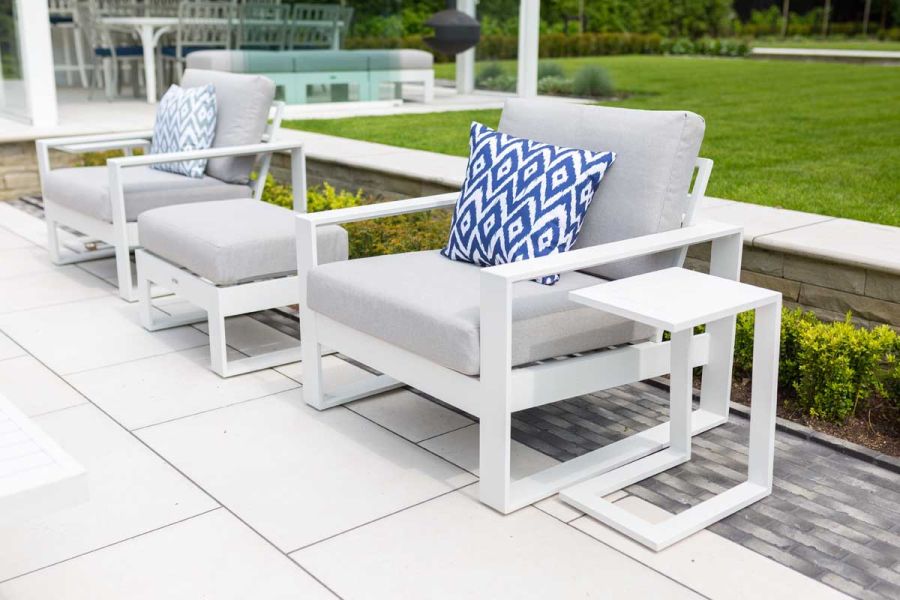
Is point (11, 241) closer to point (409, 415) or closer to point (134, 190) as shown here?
point (134, 190)

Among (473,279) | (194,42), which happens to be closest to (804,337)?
(473,279)

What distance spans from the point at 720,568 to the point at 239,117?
121 inches

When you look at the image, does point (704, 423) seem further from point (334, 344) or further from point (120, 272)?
point (120, 272)

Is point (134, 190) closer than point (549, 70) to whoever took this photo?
Yes

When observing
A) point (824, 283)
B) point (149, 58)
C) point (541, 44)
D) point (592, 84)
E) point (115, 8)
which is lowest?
point (824, 283)

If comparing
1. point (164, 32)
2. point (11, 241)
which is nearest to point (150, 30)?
point (164, 32)

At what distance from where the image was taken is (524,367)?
2.48 meters

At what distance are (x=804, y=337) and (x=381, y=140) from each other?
13.0 ft

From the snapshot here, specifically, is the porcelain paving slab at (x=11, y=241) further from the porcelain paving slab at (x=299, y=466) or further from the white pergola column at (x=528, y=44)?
the white pergola column at (x=528, y=44)

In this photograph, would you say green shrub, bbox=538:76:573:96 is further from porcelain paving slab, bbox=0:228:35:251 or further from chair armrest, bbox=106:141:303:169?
chair armrest, bbox=106:141:303:169

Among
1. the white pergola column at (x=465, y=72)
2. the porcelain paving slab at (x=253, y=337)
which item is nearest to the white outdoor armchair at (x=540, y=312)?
the porcelain paving slab at (x=253, y=337)

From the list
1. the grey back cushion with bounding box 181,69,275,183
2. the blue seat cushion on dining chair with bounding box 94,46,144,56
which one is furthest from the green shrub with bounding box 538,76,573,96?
the grey back cushion with bounding box 181,69,275,183

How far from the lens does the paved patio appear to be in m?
2.11

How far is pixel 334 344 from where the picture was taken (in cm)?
291
